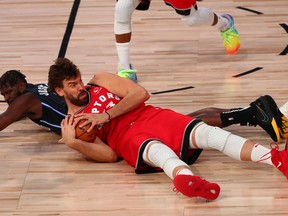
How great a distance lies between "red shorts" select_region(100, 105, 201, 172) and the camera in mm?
4863

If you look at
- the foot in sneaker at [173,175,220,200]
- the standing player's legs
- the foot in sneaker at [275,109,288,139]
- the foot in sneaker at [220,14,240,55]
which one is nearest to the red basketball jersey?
the foot in sneaker at [173,175,220,200]

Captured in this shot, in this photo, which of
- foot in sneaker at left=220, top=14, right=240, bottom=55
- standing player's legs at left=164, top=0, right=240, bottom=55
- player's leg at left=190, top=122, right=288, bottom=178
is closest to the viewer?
player's leg at left=190, top=122, right=288, bottom=178

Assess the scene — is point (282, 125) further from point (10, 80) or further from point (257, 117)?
point (10, 80)

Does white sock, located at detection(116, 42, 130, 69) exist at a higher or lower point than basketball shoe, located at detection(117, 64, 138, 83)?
higher

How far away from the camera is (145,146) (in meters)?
4.79

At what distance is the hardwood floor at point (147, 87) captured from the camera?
4.59m

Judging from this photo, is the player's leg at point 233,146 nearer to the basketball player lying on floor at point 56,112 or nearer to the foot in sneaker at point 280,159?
the foot in sneaker at point 280,159

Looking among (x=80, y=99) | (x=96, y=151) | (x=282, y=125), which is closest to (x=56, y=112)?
(x=80, y=99)

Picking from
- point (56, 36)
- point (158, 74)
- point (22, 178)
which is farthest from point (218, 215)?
point (56, 36)

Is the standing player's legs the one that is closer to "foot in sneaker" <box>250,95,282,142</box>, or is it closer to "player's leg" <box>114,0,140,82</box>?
"player's leg" <box>114,0,140,82</box>

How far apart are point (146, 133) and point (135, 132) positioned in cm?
6

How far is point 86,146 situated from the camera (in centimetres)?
487

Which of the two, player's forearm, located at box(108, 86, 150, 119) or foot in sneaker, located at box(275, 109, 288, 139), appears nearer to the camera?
player's forearm, located at box(108, 86, 150, 119)

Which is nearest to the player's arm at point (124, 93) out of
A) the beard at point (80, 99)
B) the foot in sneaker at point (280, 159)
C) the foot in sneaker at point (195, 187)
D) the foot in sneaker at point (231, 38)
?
the beard at point (80, 99)
